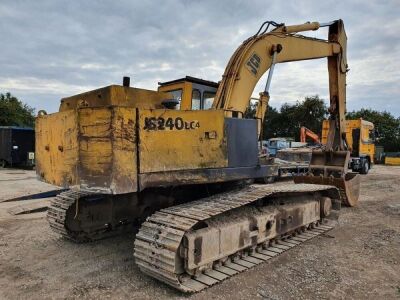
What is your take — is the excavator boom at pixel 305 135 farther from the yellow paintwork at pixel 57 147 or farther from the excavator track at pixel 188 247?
the yellow paintwork at pixel 57 147

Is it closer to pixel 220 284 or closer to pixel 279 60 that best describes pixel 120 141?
pixel 220 284

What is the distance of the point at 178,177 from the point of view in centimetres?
445

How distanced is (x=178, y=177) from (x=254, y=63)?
2800 mm

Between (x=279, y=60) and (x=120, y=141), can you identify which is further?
(x=279, y=60)

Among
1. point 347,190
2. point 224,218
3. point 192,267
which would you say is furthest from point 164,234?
point 347,190

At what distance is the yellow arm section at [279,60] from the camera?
233 inches

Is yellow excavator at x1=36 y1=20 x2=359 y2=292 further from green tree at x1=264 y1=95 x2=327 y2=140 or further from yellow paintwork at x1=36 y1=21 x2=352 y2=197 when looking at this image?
green tree at x1=264 y1=95 x2=327 y2=140

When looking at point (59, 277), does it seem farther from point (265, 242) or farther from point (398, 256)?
point (398, 256)

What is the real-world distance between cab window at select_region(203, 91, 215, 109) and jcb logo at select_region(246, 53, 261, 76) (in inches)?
31.1

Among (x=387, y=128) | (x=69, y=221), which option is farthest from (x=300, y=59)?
(x=387, y=128)

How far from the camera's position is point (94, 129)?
4008 mm

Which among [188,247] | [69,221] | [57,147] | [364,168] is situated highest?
[57,147]

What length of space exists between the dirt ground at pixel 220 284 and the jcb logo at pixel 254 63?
295 cm

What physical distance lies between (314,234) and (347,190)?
3.14 metres
